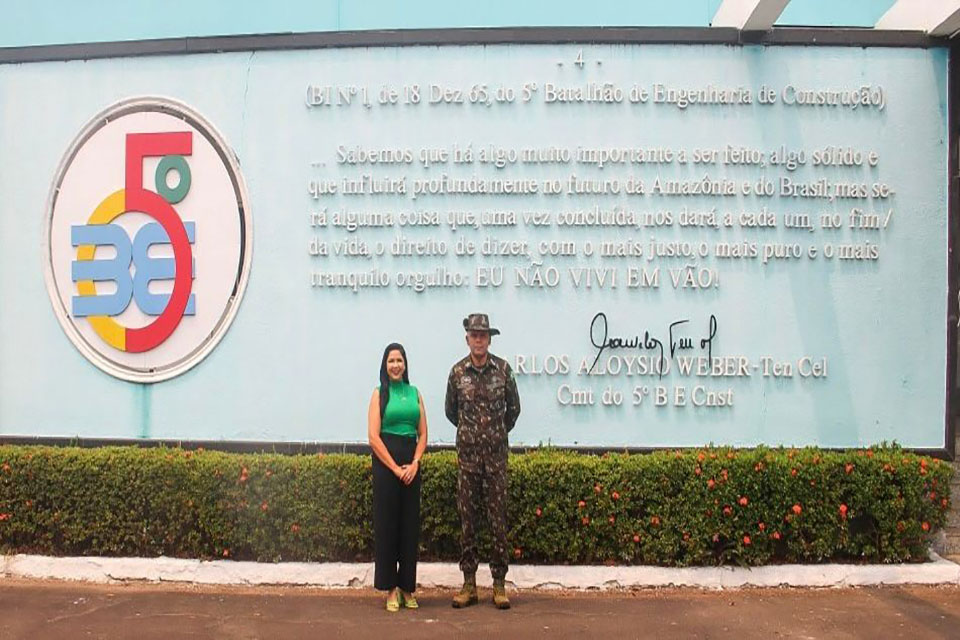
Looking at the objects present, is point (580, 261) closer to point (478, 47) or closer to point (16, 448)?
point (478, 47)

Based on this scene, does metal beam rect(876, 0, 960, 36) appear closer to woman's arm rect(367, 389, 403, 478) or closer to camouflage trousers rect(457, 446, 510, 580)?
camouflage trousers rect(457, 446, 510, 580)

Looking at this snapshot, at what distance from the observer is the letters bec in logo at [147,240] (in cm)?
700

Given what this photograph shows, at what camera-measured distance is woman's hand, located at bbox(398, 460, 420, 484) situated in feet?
18.1

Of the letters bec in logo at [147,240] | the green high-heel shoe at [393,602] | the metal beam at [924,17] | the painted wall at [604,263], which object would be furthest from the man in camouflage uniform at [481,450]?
the metal beam at [924,17]

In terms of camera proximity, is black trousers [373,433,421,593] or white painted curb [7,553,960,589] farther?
white painted curb [7,553,960,589]

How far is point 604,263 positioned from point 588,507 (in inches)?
70.3

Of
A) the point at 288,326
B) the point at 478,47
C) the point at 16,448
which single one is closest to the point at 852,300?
the point at 478,47

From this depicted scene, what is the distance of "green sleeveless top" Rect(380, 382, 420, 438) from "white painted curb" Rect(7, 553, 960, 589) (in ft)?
3.76

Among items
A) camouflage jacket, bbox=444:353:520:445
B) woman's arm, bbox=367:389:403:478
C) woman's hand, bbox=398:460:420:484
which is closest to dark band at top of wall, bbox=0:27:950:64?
camouflage jacket, bbox=444:353:520:445

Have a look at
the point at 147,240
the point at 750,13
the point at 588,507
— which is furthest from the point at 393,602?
the point at 750,13

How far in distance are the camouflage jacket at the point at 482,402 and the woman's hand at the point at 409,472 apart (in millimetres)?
326

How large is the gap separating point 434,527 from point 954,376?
3.92 meters

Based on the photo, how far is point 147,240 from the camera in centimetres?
704

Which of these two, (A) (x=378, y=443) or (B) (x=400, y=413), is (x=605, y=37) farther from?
(A) (x=378, y=443)
